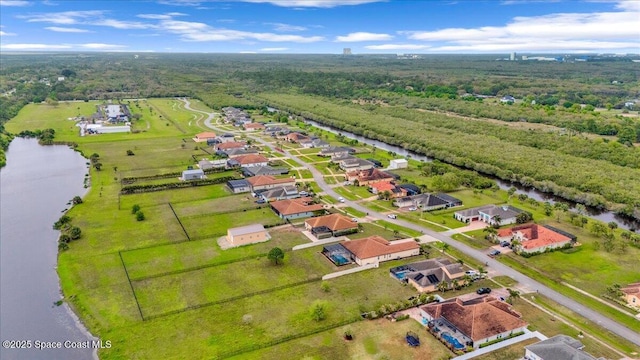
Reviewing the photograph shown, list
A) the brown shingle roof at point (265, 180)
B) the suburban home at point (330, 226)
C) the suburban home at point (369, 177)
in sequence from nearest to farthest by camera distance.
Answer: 1. the suburban home at point (330, 226)
2. the brown shingle roof at point (265, 180)
3. the suburban home at point (369, 177)

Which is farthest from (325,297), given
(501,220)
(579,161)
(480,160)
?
(579,161)

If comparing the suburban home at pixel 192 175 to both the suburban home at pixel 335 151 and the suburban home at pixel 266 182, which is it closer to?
the suburban home at pixel 266 182

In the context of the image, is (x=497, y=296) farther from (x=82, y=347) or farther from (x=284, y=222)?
(x=82, y=347)

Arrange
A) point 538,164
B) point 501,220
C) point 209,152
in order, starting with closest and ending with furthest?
point 501,220 → point 538,164 → point 209,152

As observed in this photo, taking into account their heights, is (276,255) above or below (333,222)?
below

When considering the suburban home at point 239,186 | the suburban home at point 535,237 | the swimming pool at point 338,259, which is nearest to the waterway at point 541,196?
the suburban home at point 535,237

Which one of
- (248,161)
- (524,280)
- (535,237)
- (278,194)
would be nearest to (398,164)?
(278,194)

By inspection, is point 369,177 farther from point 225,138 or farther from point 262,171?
point 225,138
